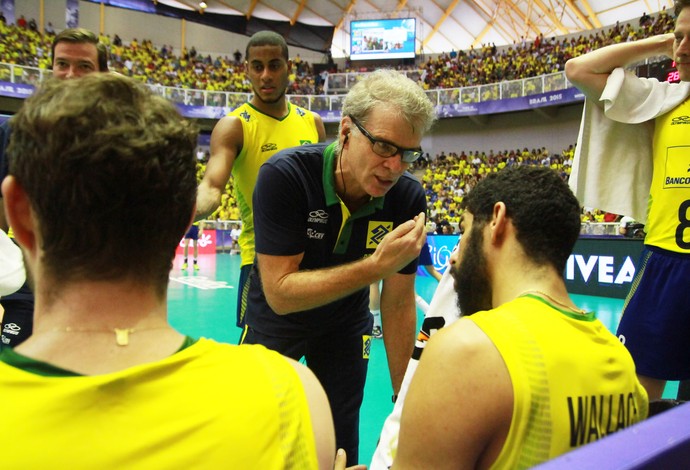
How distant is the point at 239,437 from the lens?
0.71 metres

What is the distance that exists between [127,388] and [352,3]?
34257 mm

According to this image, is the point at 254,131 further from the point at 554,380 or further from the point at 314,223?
the point at 554,380

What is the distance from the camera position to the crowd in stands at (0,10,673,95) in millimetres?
23328

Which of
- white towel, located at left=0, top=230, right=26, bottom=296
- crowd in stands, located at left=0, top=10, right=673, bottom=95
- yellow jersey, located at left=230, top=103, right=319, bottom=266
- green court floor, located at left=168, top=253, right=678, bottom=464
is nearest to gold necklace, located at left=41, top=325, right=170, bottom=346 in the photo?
white towel, located at left=0, top=230, right=26, bottom=296

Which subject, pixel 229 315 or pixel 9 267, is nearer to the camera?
pixel 9 267

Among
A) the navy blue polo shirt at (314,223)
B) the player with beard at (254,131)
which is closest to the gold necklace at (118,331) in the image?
the navy blue polo shirt at (314,223)

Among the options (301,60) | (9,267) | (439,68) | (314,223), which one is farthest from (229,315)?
(301,60)

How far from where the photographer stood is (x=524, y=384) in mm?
1127

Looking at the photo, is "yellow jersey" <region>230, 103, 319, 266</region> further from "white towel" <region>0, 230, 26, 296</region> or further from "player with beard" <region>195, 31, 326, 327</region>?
"white towel" <region>0, 230, 26, 296</region>

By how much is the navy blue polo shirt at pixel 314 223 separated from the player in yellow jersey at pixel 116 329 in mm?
1233

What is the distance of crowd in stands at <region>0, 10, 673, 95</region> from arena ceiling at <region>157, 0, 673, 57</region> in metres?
1.59

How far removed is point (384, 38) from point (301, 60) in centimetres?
548

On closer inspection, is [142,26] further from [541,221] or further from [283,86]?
[541,221]

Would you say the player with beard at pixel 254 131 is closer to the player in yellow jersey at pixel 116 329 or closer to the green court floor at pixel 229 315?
the green court floor at pixel 229 315
